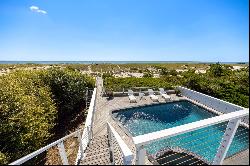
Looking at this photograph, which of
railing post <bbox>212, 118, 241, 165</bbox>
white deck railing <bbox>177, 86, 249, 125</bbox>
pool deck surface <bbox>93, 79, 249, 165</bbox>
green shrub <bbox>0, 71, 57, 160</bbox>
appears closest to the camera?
railing post <bbox>212, 118, 241, 165</bbox>

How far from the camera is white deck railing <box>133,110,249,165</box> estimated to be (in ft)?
8.86

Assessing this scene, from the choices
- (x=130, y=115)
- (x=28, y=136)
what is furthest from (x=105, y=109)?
(x=28, y=136)

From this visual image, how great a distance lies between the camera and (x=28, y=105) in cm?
1209

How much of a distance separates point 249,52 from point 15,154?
10.2 m

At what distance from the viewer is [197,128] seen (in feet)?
9.51

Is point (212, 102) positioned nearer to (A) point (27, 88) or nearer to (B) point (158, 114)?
(B) point (158, 114)

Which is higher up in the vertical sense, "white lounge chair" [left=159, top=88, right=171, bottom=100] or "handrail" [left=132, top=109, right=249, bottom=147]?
"handrail" [left=132, top=109, right=249, bottom=147]

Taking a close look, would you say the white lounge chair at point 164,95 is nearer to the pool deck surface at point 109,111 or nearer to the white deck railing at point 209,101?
the pool deck surface at point 109,111

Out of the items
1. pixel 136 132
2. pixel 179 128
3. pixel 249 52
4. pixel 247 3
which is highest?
pixel 247 3

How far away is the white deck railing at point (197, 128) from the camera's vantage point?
270 cm

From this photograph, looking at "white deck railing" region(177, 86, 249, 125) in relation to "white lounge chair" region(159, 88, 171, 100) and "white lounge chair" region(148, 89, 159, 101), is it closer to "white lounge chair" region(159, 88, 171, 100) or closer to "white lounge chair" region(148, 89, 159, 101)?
"white lounge chair" region(159, 88, 171, 100)

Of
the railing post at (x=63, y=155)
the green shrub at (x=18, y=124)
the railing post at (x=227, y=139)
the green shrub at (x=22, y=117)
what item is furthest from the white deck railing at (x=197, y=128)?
the green shrub at (x=18, y=124)

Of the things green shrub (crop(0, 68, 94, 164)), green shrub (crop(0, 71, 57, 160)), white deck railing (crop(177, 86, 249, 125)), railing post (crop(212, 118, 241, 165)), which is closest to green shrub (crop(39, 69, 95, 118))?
green shrub (crop(0, 68, 94, 164))

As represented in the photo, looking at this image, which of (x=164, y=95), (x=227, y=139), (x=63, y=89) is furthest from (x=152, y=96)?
(x=227, y=139)
